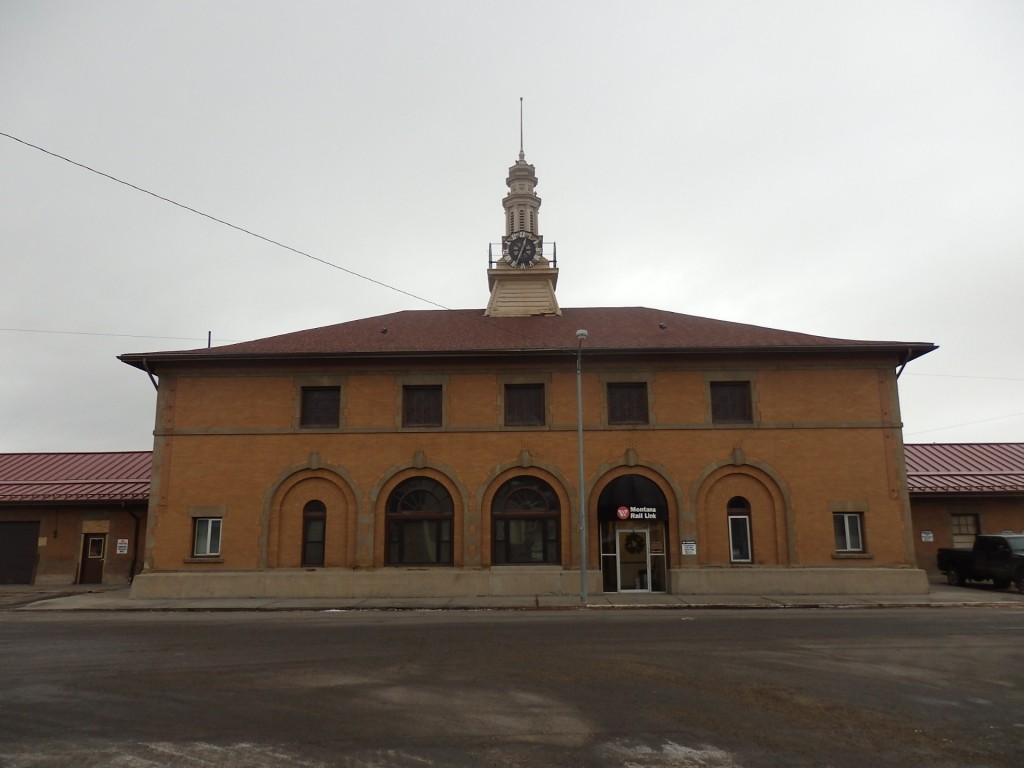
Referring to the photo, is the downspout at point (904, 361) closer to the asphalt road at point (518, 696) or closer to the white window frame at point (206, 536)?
the asphalt road at point (518, 696)

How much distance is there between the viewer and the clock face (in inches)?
1227

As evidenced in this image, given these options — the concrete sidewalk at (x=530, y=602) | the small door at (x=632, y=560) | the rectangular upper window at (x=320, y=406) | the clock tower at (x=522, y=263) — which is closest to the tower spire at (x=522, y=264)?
the clock tower at (x=522, y=263)

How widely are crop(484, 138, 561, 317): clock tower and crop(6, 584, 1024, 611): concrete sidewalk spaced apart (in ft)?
40.9

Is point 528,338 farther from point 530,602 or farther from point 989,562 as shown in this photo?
point 989,562

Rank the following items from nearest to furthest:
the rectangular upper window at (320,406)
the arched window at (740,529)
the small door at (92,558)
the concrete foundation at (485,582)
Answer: the concrete foundation at (485,582)
the arched window at (740,529)
the rectangular upper window at (320,406)
the small door at (92,558)

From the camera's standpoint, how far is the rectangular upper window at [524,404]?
24.0m

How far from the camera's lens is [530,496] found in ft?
76.9

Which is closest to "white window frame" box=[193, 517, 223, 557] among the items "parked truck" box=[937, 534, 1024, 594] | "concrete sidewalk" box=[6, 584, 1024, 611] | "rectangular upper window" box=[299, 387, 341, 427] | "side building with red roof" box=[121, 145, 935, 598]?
"side building with red roof" box=[121, 145, 935, 598]

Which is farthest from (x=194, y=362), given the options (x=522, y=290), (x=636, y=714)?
(x=636, y=714)

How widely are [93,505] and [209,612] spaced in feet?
37.1

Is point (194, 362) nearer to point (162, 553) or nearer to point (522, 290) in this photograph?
point (162, 553)

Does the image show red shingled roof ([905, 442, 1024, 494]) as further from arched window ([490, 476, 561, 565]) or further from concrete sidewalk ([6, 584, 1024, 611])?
arched window ([490, 476, 561, 565])

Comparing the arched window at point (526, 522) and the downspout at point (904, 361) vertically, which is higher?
the downspout at point (904, 361)

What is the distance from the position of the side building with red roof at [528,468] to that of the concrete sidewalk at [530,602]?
0.85m
